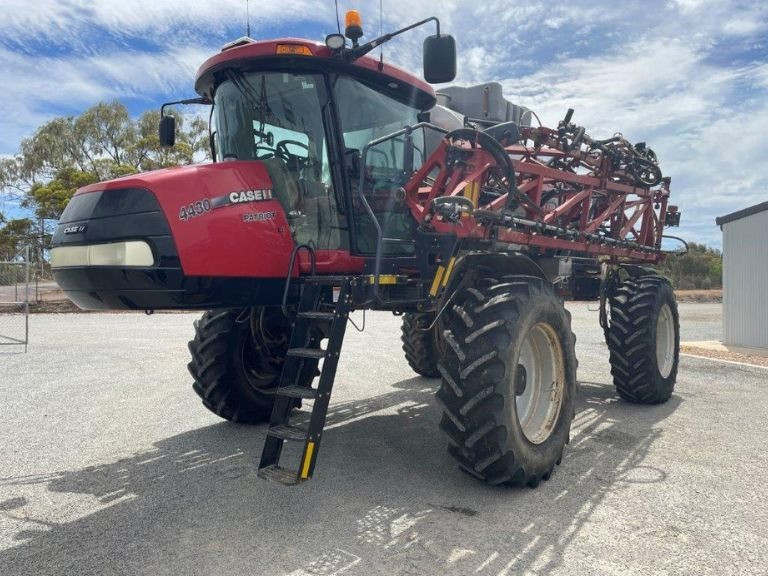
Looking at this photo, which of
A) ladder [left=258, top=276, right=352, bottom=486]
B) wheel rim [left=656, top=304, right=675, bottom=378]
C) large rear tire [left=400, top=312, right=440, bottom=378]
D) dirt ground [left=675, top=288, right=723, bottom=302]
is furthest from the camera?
dirt ground [left=675, top=288, right=723, bottom=302]

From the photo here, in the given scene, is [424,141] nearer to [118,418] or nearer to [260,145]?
[260,145]

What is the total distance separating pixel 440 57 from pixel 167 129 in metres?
2.67

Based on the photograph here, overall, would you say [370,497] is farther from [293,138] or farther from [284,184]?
[293,138]

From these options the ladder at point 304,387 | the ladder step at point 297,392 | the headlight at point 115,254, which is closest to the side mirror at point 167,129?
the headlight at point 115,254

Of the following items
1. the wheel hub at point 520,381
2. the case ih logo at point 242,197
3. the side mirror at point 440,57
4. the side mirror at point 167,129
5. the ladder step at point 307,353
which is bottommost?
the wheel hub at point 520,381

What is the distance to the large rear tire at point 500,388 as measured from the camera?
12.3ft

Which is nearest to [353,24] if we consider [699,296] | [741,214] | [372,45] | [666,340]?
[372,45]

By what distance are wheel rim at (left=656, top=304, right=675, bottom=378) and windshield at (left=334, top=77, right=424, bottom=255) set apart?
12.9 feet

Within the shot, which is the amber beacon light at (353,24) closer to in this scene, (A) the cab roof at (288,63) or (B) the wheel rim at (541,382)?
(A) the cab roof at (288,63)

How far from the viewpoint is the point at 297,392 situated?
376 centimetres

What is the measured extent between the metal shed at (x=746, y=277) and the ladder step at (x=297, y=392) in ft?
44.2

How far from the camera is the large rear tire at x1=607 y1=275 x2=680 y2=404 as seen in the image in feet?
21.1

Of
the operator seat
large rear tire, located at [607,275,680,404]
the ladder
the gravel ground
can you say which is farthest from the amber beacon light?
large rear tire, located at [607,275,680,404]

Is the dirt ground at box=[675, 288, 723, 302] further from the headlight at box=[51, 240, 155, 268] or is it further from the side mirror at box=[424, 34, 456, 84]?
the headlight at box=[51, 240, 155, 268]
